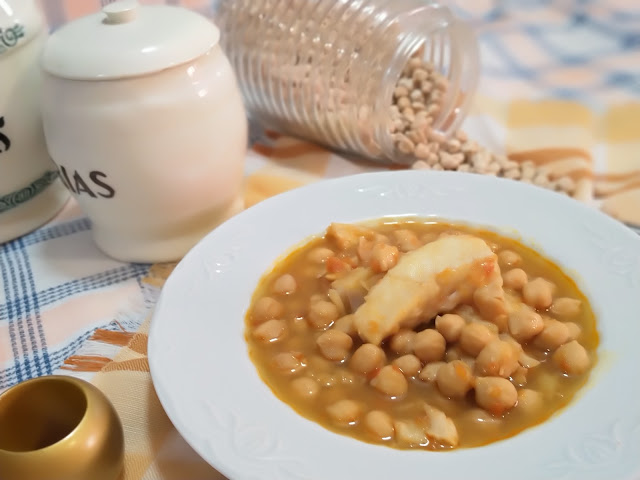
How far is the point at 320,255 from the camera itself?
1322mm

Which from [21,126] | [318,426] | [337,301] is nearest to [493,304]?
[337,301]

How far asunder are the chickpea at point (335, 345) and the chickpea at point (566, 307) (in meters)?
0.35

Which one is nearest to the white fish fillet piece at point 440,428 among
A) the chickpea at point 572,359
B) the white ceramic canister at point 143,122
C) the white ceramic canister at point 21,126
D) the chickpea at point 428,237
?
the chickpea at point 572,359

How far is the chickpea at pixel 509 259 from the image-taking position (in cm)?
130

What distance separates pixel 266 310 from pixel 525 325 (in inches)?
16.8

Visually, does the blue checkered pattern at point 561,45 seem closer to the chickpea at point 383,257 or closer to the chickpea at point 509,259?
the chickpea at point 509,259

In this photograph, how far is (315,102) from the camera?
1850 millimetres

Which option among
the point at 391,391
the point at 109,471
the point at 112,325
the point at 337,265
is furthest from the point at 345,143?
the point at 109,471

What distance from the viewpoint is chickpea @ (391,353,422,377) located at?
1092 millimetres

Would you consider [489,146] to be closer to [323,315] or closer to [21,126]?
[323,315]

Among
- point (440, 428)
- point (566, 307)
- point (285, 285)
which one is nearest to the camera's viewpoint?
point (440, 428)

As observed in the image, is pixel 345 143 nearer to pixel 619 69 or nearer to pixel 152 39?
pixel 152 39

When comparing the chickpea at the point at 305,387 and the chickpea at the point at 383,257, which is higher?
the chickpea at the point at 383,257

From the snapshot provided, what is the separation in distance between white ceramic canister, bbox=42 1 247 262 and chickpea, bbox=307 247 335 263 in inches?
12.3
